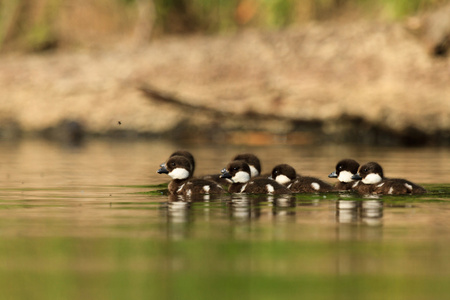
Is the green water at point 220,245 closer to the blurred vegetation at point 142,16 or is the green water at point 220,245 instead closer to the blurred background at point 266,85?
the blurred background at point 266,85

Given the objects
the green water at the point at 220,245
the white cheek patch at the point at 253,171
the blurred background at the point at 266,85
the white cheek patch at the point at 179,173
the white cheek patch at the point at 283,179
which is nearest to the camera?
the green water at the point at 220,245

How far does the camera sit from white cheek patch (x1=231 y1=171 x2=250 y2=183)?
302 inches

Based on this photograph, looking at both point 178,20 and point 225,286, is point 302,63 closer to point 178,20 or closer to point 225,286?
point 178,20

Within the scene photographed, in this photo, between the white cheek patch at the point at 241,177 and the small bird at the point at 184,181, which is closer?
the small bird at the point at 184,181

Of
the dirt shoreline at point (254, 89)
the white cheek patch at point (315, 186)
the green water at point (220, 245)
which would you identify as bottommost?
the green water at point (220, 245)

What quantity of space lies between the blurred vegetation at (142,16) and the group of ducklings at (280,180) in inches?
351

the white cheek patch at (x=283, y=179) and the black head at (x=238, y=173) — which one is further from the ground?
the black head at (x=238, y=173)

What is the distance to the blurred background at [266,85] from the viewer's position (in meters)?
13.1

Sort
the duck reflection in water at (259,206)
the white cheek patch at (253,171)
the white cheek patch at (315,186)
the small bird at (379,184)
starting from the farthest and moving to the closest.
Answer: the white cheek patch at (253,171) → the white cheek patch at (315,186) → the small bird at (379,184) → the duck reflection in water at (259,206)

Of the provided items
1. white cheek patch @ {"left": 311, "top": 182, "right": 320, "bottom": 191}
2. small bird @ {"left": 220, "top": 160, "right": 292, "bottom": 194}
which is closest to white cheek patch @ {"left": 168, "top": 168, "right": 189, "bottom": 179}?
small bird @ {"left": 220, "top": 160, "right": 292, "bottom": 194}

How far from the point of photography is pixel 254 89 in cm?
1373

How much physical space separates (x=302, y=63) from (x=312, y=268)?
10.2 m

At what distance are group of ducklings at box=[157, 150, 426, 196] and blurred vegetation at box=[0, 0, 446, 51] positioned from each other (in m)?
8.93

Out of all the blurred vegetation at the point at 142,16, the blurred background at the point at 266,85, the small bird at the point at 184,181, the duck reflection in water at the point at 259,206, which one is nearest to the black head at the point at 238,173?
the small bird at the point at 184,181
